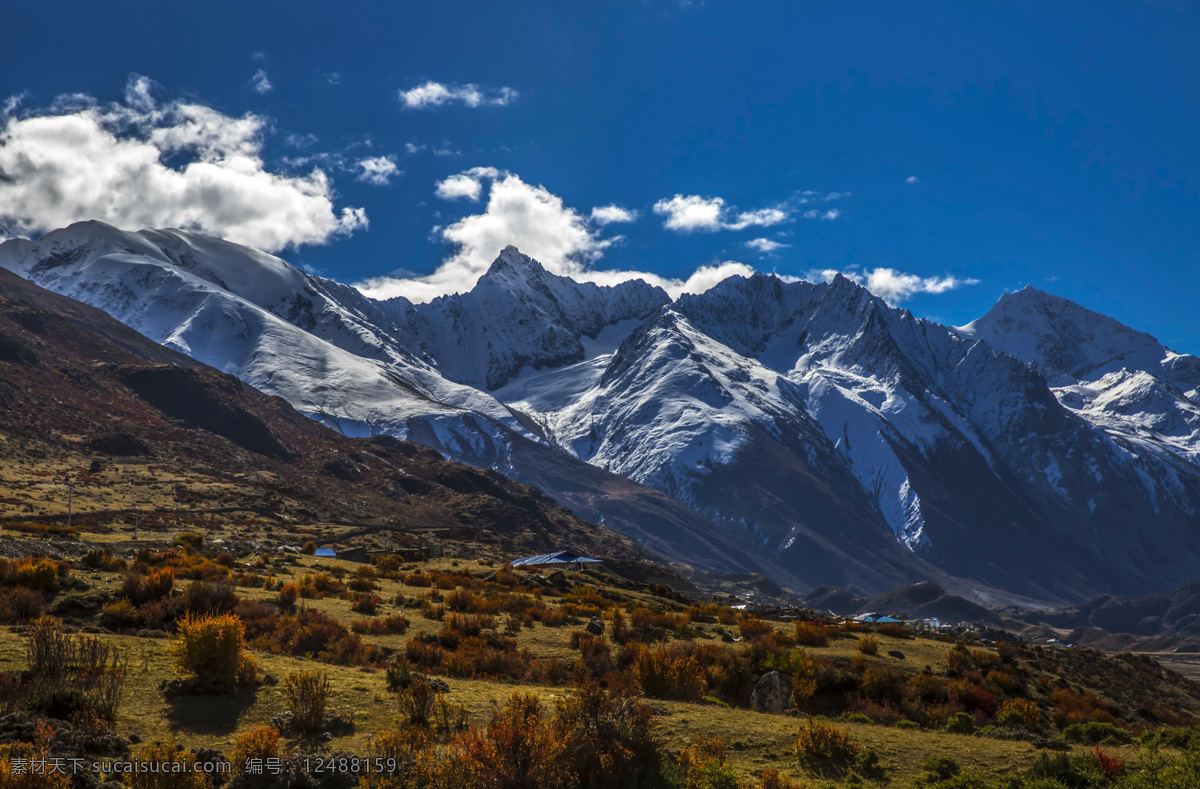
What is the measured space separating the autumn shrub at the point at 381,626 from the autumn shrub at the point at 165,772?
12150 mm

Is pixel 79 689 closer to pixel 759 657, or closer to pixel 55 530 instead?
pixel 759 657

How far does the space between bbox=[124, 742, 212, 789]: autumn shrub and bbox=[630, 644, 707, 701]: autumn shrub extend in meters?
10.5

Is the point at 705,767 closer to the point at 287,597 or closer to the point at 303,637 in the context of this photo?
the point at 303,637

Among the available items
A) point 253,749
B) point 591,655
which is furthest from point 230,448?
point 253,749

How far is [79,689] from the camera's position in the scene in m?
12.9

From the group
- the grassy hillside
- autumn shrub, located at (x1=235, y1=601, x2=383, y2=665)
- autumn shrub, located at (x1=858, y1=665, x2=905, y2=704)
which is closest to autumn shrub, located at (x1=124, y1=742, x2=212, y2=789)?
the grassy hillside

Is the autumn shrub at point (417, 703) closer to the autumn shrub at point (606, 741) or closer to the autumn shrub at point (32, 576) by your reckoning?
the autumn shrub at point (606, 741)

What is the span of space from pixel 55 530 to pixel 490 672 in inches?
1314

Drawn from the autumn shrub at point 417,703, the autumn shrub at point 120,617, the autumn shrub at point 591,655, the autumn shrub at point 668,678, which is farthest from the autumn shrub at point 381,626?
the autumn shrub at point 417,703

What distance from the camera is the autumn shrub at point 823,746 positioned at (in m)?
14.2

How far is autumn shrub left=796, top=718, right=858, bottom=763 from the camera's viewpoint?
560 inches

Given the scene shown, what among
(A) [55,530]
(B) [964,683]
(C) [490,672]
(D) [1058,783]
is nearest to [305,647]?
(C) [490,672]

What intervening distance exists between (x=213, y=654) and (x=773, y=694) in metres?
12.4

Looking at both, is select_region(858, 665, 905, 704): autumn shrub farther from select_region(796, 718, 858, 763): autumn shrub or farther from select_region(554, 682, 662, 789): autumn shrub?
select_region(554, 682, 662, 789): autumn shrub
